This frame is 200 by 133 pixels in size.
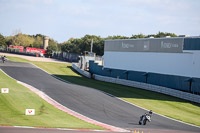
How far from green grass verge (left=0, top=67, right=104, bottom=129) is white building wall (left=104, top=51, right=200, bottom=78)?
25.0m

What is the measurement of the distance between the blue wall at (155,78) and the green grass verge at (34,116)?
23.4m

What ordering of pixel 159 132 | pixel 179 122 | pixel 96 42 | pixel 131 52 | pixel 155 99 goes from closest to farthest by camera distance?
pixel 159 132
pixel 179 122
pixel 155 99
pixel 131 52
pixel 96 42

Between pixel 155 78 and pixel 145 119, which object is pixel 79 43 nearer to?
pixel 155 78

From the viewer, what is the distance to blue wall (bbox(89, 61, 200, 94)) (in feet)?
147

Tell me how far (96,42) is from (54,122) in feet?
321

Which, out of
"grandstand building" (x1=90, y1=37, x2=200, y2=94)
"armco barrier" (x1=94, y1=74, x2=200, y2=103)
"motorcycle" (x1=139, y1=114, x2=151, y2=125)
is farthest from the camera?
"grandstand building" (x1=90, y1=37, x2=200, y2=94)

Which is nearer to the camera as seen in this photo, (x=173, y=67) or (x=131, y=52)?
(x=173, y=67)

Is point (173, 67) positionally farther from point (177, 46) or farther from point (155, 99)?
point (155, 99)

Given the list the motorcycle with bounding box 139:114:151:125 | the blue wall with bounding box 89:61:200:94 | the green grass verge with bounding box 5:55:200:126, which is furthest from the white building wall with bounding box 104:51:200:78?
the motorcycle with bounding box 139:114:151:125

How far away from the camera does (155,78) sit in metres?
51.3

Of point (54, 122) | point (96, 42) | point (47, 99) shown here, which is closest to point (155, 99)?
point (47, 99)

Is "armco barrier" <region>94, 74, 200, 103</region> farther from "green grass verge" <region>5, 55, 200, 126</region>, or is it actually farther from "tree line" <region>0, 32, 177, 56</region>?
"tree line" <region>0, 32, 177, 56</region>

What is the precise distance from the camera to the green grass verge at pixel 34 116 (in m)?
21.4

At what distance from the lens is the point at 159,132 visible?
72.5 feet
